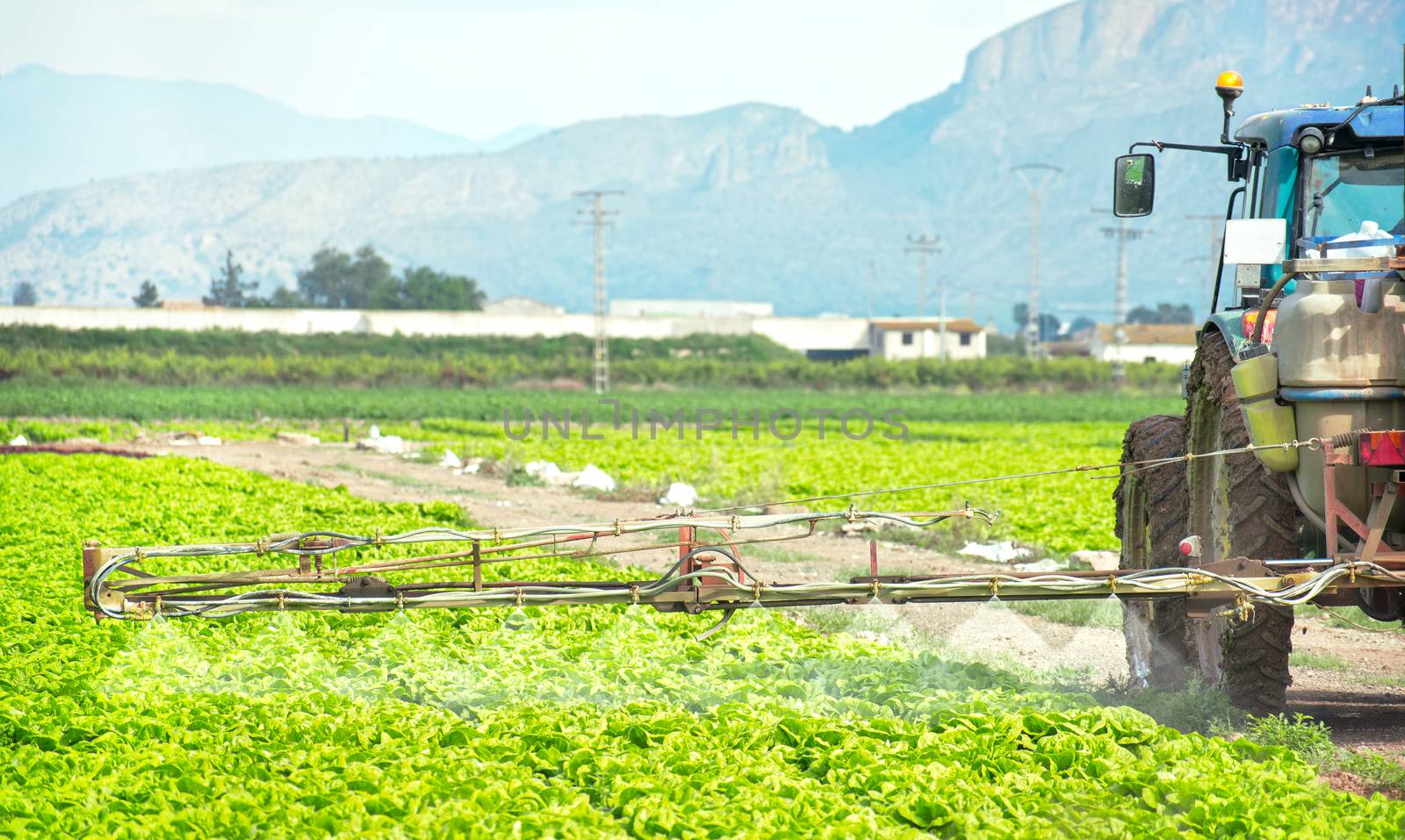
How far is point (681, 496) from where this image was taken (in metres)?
24.6

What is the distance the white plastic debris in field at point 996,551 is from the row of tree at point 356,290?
122m

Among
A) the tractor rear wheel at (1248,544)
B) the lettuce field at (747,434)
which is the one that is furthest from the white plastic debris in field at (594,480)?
the tractor rear wheel at (1248,544)

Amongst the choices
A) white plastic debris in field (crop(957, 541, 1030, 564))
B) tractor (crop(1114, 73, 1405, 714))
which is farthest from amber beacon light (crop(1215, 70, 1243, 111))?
white plastic debris in field (crop(957, 541, 1030, 564))

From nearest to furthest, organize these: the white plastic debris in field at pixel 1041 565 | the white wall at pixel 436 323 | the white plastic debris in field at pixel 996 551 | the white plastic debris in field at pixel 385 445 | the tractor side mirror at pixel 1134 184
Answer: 1. the tractor side mirror at pixel 1134 184
2. the white plastic debris in field at pixel 1041 565
3. the white plastic debris in field at pixel 996 551
4. the white plastic debris in field at pixel 385 445
5. the white wall at pixel 436 323

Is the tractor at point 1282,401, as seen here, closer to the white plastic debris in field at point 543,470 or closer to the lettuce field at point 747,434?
the lettuce field at point 747,434

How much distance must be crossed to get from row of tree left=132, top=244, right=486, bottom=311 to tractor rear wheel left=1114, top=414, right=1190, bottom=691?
12872cm

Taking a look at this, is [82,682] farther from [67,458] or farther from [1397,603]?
[67,458]

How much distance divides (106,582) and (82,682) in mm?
1157

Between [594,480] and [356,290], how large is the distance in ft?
465

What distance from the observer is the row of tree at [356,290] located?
14375cm

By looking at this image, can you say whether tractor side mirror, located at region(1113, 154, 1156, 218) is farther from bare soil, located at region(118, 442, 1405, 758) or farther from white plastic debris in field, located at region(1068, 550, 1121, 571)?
white plastic debris in field, located at region(1068, 550, 1121, 571)

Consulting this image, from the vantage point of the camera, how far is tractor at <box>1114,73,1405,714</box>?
7293 mm

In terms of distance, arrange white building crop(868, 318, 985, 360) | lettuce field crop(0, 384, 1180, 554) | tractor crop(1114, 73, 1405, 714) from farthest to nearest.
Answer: white building crop(868, 318, 985, 360) < lettuce field crop(0, 384, 1180, 554) < tractor crop(1114, 73, 1405, 714)

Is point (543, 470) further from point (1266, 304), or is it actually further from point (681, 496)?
point (1266, 304)
